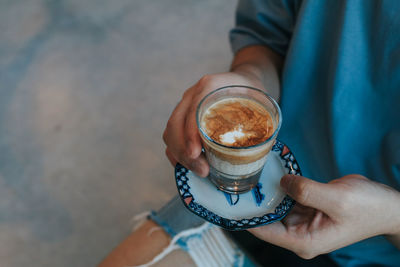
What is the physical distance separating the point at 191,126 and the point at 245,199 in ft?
0.75

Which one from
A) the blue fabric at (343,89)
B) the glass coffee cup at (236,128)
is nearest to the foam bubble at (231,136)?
the glass coffee cup at (236,128)

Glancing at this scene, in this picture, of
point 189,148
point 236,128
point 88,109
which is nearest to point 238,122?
point 236,128

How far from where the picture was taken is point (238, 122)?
31.2 inches

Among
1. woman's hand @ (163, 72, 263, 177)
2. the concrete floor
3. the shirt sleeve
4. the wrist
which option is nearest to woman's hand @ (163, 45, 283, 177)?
woman's hand @ (163, 72, 263, 177)

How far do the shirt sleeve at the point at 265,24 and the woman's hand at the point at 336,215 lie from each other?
1.80 ft

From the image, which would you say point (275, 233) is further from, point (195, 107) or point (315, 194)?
point (195, 107)

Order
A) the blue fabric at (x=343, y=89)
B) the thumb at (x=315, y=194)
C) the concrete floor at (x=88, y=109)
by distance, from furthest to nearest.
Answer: the concrete floor at (x=88, y=109), the blue fabric at (x=343, y=89), the thumb at (x=315, y=194)

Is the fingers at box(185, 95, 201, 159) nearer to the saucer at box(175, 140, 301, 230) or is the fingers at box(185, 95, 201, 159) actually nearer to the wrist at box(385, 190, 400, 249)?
the saucer at box(175, 140, 301, 230)

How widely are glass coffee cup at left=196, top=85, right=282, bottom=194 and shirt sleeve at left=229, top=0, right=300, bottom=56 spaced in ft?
1.30

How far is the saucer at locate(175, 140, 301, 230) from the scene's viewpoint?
75 cm

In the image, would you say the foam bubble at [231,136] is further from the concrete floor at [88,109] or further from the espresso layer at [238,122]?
the concrete floor at [88,109]

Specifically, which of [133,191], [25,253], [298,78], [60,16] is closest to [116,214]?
[133,191]

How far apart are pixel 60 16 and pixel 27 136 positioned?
3.60 feet

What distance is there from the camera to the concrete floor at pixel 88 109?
1720mm
